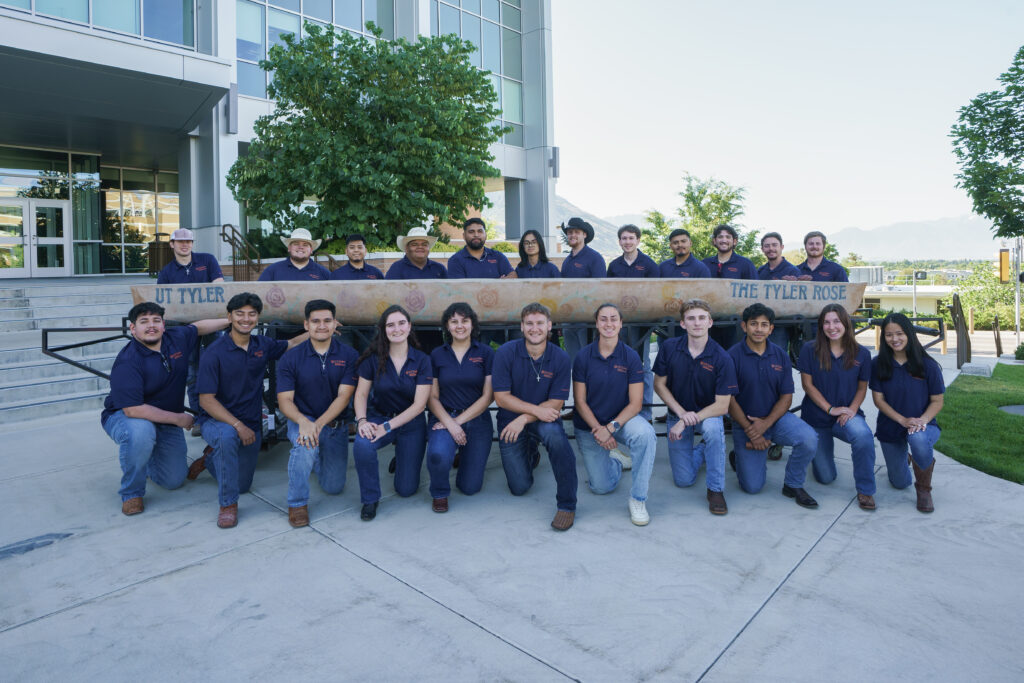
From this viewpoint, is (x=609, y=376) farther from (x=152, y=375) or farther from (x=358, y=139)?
(x=358, y=139)

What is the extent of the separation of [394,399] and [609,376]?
4.31ft

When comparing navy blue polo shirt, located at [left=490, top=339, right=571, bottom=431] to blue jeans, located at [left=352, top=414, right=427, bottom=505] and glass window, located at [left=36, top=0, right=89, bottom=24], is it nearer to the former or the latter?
blue jeans, located at [left=352, top=414, right=427, bottom=505]

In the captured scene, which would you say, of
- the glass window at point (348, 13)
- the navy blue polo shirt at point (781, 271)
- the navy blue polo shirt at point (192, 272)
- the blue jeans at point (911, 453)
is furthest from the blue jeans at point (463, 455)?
the glass window at point (348, 13)

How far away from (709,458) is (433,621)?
1998 mm

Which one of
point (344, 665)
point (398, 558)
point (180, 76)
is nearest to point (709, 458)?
point (398, 558)

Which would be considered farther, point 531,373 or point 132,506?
point 531,373

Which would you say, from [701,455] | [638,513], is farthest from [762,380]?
[638,513]

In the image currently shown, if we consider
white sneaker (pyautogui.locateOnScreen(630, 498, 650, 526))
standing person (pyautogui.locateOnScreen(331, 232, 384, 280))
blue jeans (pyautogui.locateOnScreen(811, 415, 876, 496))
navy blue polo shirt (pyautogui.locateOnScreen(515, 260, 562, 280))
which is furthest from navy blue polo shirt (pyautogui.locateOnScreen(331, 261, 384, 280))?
blue jeans (pyautogui.locateOnScreen(811, 415, 876, 496))

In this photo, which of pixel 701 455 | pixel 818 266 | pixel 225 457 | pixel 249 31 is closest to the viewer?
pixel 225 457

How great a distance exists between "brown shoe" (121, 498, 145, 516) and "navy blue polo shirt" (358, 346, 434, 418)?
1.49 m

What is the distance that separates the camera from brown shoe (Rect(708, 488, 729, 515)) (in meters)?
3.59

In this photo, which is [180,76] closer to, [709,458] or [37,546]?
[37,546]

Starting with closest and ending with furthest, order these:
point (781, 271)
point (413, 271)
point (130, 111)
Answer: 1. point (413, 271)
2. point (781, 271)
3. point (130, 111)

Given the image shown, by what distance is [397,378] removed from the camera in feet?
12.4
